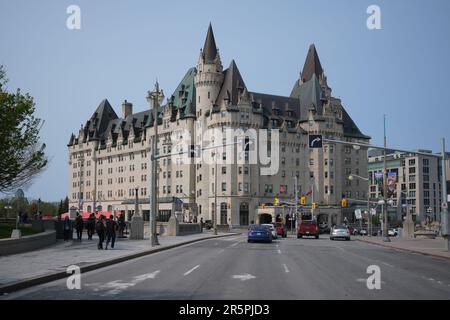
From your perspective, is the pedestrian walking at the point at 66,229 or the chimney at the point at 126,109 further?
the chimney at the point at 126,109

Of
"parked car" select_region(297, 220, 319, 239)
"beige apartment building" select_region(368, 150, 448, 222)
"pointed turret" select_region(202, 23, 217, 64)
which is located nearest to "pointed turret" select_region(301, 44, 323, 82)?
"pointed turret" select_region(202, 23, 217, 64)

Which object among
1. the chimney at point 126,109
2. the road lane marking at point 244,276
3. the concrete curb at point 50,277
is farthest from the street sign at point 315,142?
the chimney at point 126,109

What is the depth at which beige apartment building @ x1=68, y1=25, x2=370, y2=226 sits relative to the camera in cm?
10388

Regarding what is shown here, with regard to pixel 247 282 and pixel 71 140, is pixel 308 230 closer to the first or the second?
pixel 247 282

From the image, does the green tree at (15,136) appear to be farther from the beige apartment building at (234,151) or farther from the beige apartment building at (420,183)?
the beige apartment building at (420,183)

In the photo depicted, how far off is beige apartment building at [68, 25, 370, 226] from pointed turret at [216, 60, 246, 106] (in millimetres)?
221

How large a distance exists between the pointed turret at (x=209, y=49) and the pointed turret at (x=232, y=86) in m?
4.26

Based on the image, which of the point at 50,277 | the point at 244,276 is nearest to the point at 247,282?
the point at 244,276

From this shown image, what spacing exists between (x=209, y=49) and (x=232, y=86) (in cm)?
969

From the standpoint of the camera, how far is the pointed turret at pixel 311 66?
5098 inches

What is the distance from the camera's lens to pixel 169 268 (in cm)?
1919

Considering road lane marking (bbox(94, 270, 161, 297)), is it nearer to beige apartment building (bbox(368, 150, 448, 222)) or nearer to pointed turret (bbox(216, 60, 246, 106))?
pointed turret (bbox(216, 60, 246, 106))
